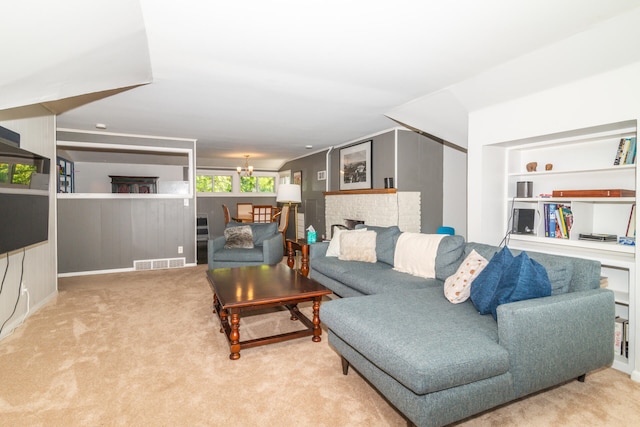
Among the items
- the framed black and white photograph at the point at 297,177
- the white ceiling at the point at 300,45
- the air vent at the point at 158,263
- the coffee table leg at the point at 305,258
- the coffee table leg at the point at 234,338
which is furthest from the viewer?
the framed black and white photograph at the point at 297,177

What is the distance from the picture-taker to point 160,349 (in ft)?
8.44

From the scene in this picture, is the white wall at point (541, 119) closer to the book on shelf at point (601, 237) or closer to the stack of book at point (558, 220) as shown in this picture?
the stack of book at point (558, 220)

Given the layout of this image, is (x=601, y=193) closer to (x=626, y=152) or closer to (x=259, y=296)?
(x=626, y=152)

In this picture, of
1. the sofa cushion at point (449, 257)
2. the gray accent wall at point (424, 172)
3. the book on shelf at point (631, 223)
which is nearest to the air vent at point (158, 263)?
the gray accent wall at point (424, 172)

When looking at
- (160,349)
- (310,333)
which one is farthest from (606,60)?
(160,349)

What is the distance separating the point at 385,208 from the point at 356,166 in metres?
1.20

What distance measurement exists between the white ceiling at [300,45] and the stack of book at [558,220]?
3.84ft

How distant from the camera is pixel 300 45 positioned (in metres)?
2.42

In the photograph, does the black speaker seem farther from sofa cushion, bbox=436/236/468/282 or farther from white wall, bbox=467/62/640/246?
sofa cushion, bbox=436/236/468/282

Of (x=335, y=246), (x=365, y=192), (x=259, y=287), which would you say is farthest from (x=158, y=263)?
(x=365, y=192)

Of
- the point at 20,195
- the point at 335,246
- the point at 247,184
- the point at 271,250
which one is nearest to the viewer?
the point at 20,195

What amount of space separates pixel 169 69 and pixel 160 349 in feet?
A: 7.60

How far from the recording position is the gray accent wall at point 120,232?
5.13m

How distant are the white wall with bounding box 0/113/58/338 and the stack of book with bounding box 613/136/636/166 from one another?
499 cm
